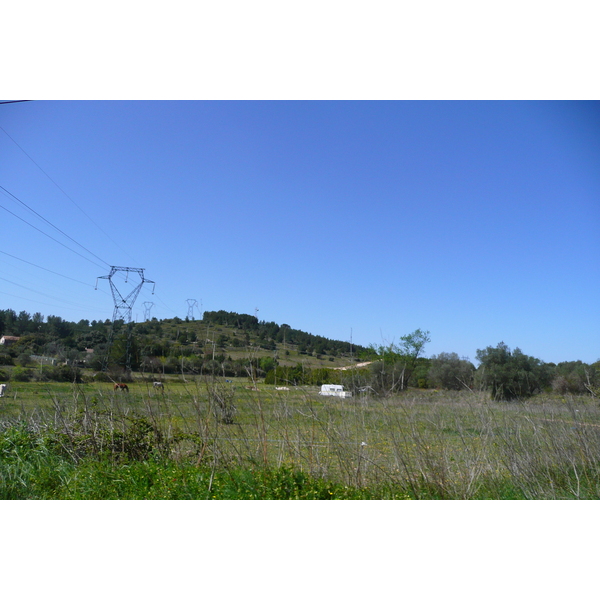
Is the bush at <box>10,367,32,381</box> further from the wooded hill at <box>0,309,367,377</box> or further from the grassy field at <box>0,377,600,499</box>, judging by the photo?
the grassy field at <box>0,377,600,499</box>

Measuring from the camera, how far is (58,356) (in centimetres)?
948

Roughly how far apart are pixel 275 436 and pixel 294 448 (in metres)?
0.32

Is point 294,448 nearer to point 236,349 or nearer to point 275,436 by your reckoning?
point 275,436

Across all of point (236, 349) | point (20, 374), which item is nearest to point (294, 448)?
point (236, 349)

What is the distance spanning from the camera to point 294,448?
4340 millimetres

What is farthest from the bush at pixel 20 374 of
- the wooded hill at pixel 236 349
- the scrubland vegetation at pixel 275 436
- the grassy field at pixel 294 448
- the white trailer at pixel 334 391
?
the white trailer at pixel 334 391

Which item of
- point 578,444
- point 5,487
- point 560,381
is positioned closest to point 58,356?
point 5,487

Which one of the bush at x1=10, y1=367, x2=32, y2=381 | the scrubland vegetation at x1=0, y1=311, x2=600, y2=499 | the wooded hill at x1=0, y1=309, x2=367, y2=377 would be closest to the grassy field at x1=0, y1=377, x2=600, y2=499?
the scrubland vegetation at x1=0, y1=311, x2=600, y2=499

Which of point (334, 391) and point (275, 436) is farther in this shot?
point (334, 391)

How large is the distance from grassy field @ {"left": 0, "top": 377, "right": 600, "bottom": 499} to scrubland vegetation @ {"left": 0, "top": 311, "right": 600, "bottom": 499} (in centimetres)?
2

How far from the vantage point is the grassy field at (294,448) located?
3.94 meters

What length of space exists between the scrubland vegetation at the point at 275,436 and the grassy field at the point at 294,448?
16 millimetres

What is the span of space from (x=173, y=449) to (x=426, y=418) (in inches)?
121

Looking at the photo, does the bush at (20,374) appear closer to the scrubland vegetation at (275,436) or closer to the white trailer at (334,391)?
the scrubland vegetation at (275,436)
